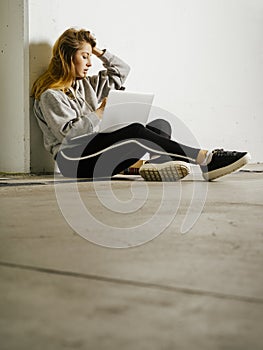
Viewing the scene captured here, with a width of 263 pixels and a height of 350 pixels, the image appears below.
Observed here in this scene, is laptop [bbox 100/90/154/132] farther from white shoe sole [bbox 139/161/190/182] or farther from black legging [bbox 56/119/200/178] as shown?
white shoe sole [bbox 139/161/190/182]

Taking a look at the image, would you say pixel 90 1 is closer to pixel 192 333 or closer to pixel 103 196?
pixel 103 196

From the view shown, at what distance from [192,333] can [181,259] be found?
30 centimetres

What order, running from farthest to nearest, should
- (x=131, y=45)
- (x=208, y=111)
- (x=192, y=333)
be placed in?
1. (x=208, y=111)
2. (x=131, y=45)
3. (x=192, y=333)

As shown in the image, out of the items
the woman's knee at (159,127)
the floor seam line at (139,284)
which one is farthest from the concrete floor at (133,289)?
the woman's knee at (159,127)

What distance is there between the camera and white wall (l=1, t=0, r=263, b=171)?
3049 millimetres

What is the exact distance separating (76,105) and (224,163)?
826mm

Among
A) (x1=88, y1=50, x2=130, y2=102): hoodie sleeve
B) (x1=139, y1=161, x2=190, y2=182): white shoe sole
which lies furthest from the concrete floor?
(x1=88, y1=50, x2=130, y2=102): hoodie sleeve

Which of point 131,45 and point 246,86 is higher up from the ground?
point 131,45

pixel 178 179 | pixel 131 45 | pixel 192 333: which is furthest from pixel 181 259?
pixel 131 45

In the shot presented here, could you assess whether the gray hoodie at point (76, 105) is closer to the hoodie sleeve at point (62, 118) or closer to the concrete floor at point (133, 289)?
the hoodie sleeve at point (62, 118)

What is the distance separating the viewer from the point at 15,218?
3.86 ft

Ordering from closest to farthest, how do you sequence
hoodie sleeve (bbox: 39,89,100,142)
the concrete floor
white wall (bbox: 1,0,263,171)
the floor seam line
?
the concrete floor, the floor seam line, hoodie sleeve (bbox: 39,89,100,142), white wall (bbox: 1,0,263,171)

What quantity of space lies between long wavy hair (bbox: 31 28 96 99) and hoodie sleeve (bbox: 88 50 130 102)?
229 mm

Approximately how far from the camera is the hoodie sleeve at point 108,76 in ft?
10.2
